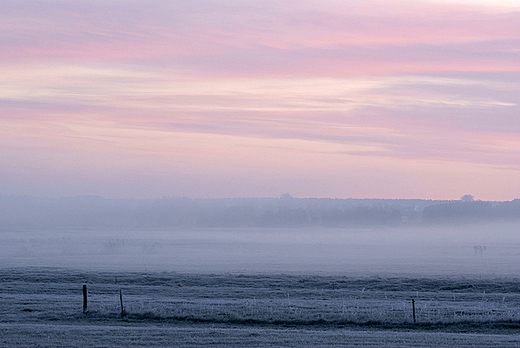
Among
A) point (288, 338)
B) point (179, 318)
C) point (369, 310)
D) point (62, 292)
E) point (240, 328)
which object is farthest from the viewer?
point (62, 292)

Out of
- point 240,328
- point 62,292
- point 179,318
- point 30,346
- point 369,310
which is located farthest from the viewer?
point 62,292

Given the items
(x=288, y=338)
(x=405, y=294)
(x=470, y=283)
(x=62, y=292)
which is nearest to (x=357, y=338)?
(x=288, y=338)

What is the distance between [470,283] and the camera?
4259 cm

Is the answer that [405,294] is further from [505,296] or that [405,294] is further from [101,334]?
[101,334]

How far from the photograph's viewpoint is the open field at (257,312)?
20.5 metres

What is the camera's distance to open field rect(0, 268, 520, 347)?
67.2 feet

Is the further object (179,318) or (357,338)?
(179,318)

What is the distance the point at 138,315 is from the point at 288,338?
25.2ft

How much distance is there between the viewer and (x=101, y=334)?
20875 millimetres

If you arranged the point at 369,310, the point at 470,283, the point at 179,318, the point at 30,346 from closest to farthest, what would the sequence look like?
the point at 30,346
the point at 179,318
the point at 369,310
the point at 470,283

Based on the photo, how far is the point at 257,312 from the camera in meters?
26.6

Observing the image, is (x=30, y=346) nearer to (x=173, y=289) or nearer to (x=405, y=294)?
(x=173, y=289)

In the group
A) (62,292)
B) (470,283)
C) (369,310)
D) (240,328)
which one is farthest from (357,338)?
(470,283)

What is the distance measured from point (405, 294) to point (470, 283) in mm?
7724
